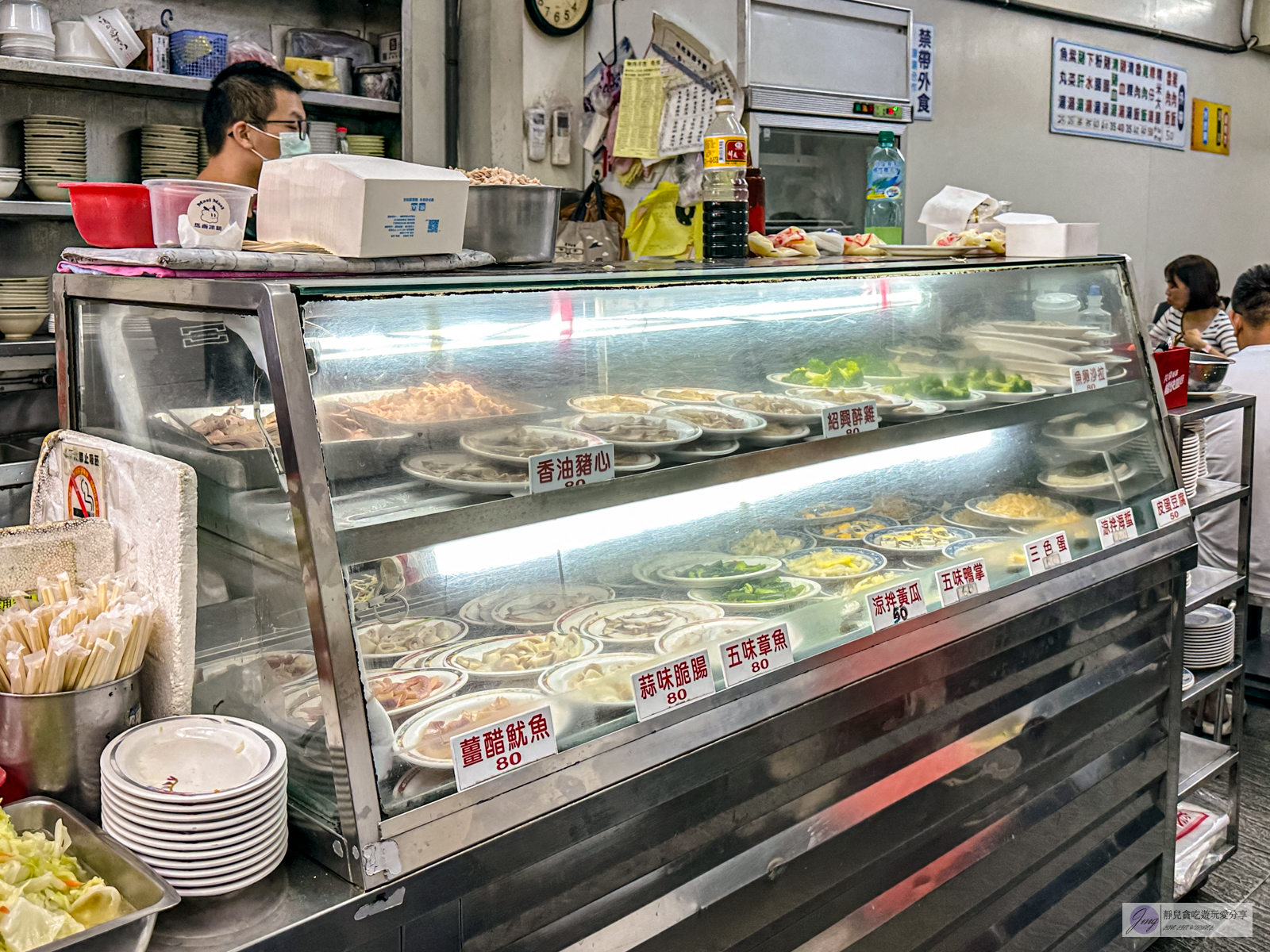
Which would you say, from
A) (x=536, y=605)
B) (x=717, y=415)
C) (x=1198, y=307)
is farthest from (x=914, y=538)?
(x=1198, y=307)

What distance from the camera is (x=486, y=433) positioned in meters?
1.74

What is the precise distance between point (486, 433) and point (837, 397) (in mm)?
852

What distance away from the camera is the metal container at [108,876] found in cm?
104

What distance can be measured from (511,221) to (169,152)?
117 inches

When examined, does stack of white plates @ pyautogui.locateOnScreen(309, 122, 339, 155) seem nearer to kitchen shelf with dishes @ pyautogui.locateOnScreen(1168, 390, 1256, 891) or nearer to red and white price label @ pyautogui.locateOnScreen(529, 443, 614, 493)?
red and white price label @ pyautogui.locateOnScreen(529, 443, 614, 493)

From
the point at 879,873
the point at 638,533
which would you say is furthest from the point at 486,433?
the point at 879,873

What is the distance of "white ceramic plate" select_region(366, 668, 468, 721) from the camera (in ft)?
5.01

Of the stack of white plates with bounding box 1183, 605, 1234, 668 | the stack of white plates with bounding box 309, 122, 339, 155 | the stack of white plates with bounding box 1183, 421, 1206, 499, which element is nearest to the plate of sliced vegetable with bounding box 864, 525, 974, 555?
the stack of white plates with bounding box 1183, 421, 1206, 499

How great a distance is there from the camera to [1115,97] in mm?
6391

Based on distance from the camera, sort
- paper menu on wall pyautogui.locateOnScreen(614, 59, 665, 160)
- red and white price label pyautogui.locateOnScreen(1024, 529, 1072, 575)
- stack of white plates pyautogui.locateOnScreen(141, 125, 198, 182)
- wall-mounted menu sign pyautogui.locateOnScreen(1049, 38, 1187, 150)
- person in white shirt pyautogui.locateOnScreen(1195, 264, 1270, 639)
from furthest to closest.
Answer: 1. wall-mounted menu sign pyautogui.locateOnScreen(1049, 38, 1187, 150)
2. paper menu on wall pyautogui.locateOnScreen(614, 59, 665, 160)
3. stack of white plates pyautogui.locateOnScreen(141, 125, 198, 182)
4. person in white shirt pyautogui.locateOnScreen(1195, 264, 1270, 639)
5. red and white price label pyautogui.locateOnScreen(1024, 529, 1072, 575)

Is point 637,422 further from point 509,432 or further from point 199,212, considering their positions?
point 199,212

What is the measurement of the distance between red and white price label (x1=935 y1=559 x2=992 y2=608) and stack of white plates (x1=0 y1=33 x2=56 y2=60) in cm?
365

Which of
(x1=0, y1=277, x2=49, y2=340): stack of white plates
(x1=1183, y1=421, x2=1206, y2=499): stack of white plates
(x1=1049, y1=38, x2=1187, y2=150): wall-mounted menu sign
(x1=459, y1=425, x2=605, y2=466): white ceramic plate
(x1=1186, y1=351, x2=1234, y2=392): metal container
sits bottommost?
→ (x1=1183, y1=421, x2=1206, y2=499): stack of white plates

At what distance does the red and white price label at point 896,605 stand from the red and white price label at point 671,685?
0.41 m
